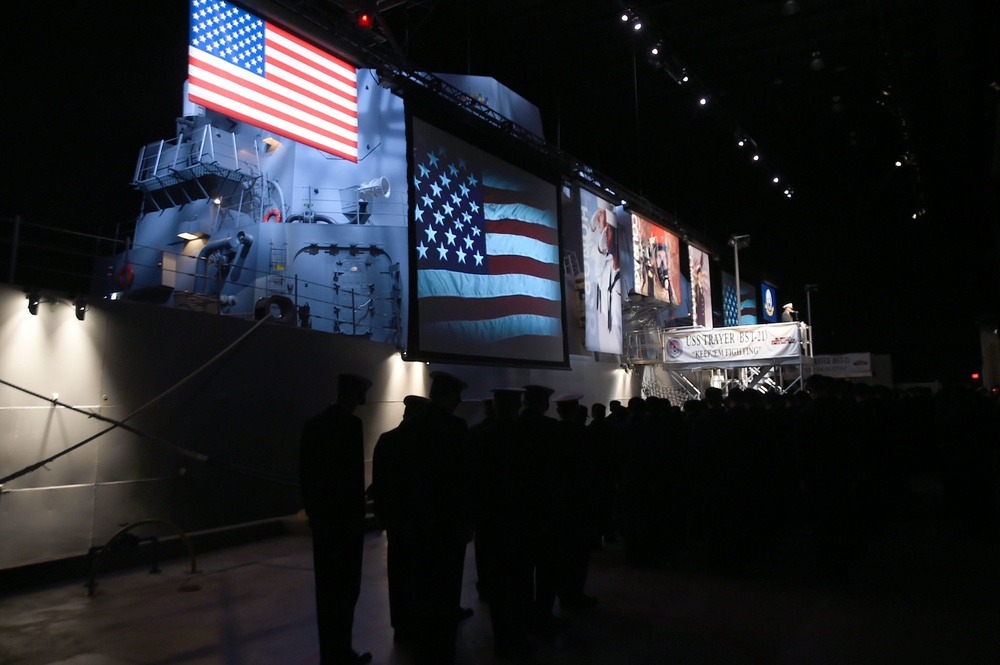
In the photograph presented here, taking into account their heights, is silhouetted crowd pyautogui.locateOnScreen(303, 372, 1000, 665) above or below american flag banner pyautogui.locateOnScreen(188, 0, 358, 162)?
below

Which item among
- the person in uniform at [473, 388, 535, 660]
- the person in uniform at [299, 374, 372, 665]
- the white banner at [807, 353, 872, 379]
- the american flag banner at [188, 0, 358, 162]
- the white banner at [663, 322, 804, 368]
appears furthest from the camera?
the white banner at [807, 353, 872, 379]

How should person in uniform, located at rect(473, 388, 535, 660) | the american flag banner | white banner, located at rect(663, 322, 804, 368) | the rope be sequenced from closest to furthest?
person in uniform, located at rect(473, 388, 535, 660)
the rope
the american flag banner
white banner, located at rect(663, 322, 804, 368)

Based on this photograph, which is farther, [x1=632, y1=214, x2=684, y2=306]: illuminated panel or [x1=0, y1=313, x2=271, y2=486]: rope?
[x1=632, y1=214, x2=684, y2=306]: illuminated panel

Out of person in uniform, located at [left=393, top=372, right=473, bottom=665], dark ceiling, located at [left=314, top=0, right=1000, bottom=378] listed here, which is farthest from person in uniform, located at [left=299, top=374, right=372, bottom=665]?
dark ceiling, located at [left=314, top=0, right=1000, bottom=378]


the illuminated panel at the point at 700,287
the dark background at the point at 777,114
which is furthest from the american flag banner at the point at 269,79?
the illuminated panel at the point at 700,287

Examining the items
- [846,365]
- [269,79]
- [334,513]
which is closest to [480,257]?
[269,79]

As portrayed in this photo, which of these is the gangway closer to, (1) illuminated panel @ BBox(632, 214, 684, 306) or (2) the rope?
(1) illuminated panel @ BBox(632, 214, 684, 306)

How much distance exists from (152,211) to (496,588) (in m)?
16.2

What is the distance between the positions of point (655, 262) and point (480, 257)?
941 cm

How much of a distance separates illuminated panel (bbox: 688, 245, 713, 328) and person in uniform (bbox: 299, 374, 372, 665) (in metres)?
20.5

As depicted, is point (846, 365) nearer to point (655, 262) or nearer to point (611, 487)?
point (655, 262)

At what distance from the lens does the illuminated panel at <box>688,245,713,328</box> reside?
23.4m

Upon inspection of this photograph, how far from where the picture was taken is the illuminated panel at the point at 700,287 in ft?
76.9

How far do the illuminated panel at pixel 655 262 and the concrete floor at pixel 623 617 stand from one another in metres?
12.6
